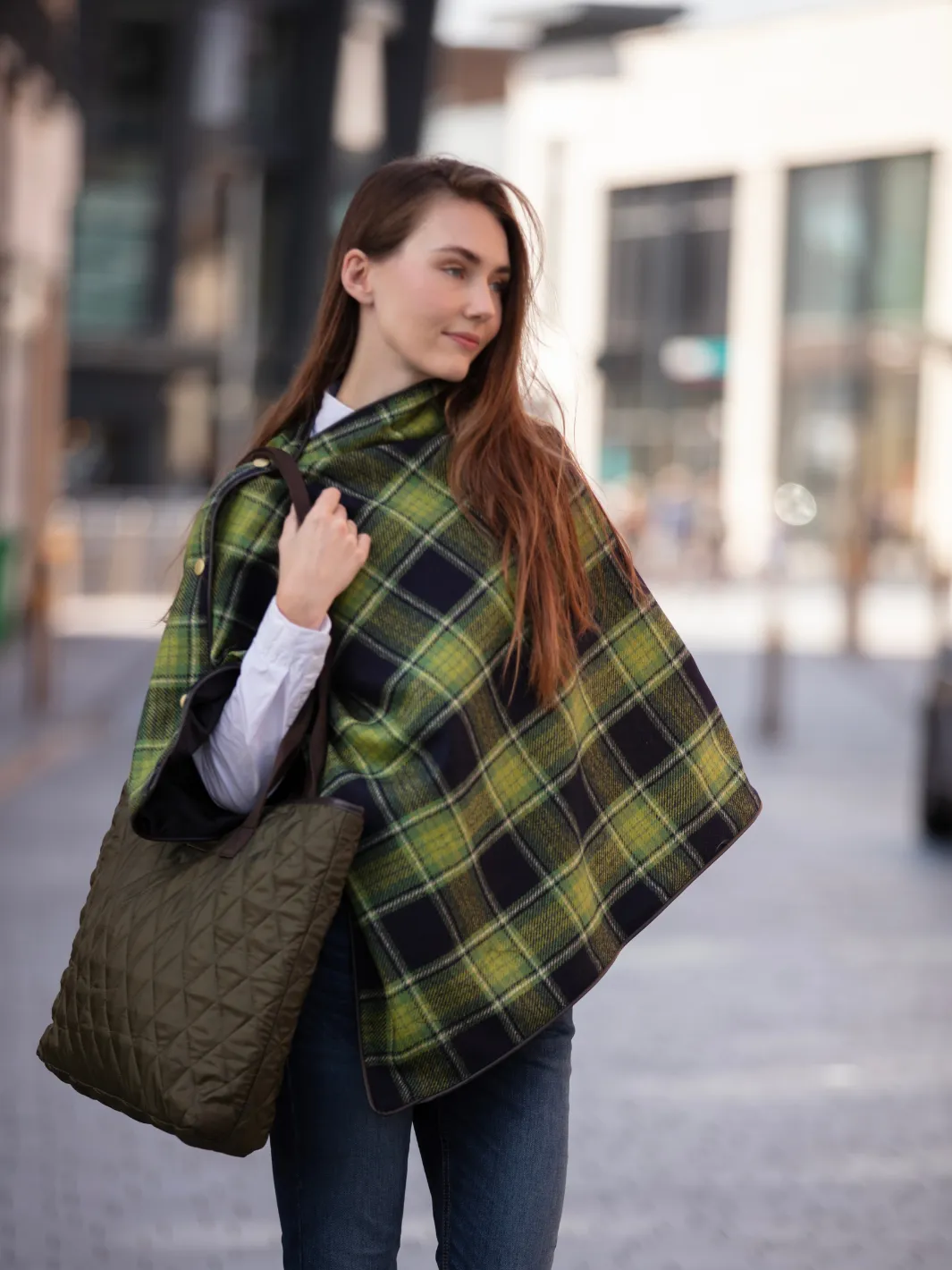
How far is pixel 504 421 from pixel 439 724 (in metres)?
0.40

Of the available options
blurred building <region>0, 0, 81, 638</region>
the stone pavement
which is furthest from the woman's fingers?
blurred building <region>0, 0, 81, 638</region>

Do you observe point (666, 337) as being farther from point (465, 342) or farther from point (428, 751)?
point (428, 751)

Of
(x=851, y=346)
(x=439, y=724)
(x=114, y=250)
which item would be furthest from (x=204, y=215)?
(x=439, y=724)

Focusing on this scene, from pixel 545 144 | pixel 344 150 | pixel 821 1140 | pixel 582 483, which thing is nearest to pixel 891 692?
pixel 821 1140

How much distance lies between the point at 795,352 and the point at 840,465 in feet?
8.91

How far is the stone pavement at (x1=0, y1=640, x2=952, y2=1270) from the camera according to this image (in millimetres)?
4387

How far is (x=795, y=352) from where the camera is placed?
145 feet

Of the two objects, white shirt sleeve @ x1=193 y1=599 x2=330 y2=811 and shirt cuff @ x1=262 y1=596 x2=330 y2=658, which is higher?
shirt cuff @ x1=262 y1=596 x2=330 y2=658

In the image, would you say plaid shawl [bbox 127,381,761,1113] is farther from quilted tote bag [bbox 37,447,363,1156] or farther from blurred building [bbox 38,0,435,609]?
blurred building [bbox 38,0,435,609]

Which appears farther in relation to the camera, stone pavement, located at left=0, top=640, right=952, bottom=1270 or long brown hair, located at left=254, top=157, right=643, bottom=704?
stone pavement, located at left=0, top=640, right=952, bottom=1270

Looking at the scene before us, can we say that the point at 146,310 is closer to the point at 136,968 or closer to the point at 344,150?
the point at 344,150

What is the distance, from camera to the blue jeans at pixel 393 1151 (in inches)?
96.8

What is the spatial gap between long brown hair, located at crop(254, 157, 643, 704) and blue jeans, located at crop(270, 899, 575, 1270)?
435 mm

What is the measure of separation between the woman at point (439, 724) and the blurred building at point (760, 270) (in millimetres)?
35114
